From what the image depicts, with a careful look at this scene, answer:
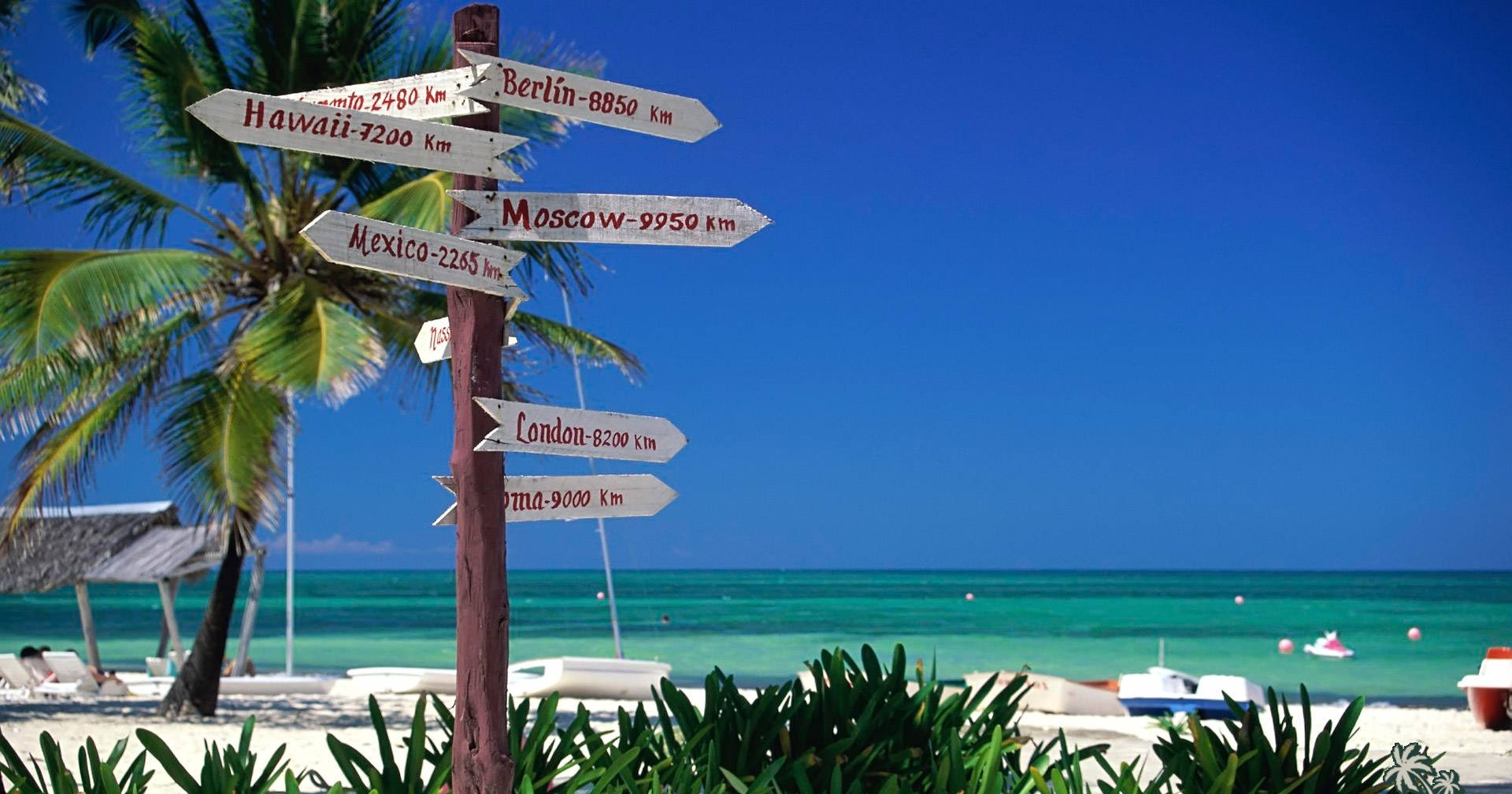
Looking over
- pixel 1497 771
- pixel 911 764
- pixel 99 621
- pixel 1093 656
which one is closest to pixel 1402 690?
pixel 1093 656

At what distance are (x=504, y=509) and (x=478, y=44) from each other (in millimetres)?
1249

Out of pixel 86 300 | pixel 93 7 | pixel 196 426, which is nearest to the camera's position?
pixel 86 300

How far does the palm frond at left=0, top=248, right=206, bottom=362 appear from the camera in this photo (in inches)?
347

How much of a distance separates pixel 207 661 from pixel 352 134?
9.90 meters

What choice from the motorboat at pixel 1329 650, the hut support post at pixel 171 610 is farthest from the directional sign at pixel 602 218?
the motorboat at pixel 1329 650

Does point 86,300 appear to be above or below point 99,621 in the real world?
above

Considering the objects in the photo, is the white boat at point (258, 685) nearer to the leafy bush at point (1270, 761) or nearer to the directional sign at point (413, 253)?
the directional sign at point (413, 253)

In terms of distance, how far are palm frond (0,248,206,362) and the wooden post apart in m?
6.01

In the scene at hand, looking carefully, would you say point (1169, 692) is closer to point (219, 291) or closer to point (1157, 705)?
point (1157, 705)

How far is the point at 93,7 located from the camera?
437 inches

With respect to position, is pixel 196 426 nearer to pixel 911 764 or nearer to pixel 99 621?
pixel 911 764

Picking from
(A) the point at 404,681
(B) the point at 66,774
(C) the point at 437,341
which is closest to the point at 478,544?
(C) the point at 437,341

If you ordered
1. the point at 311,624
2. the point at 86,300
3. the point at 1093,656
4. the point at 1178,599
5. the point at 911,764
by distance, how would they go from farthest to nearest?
the point at 1178,599, the point at 311,624, the point at 1093,656, the point at 86,300, the point at 911,764

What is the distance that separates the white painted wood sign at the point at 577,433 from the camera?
11.0 ft
